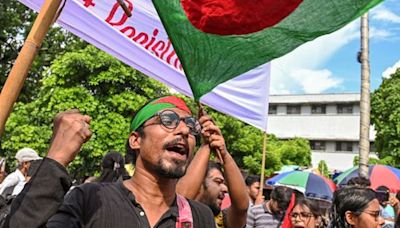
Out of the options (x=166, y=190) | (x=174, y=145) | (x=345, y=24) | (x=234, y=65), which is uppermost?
(x=345, y=24)

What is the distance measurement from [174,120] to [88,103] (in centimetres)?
1446

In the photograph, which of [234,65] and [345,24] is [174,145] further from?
[345,24]

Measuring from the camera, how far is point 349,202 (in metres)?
3.73

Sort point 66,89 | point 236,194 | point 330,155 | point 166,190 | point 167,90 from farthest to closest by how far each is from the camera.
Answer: point 330,155
point 167,90
point 66,89
point 236,194
point 166,190

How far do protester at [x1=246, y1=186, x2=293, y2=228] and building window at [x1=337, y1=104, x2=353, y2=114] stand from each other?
44217mm

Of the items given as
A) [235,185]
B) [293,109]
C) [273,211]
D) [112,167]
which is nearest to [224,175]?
[235,185]

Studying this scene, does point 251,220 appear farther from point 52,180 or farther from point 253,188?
Answer: point 52,180

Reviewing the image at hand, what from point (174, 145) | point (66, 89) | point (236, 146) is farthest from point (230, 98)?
point (236, 146)

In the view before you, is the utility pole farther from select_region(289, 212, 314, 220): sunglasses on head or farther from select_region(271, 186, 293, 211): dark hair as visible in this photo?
select_region(289, 212, 314, 220): sunglasses on head

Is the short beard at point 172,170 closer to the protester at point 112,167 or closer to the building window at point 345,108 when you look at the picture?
the protester at point 112,167

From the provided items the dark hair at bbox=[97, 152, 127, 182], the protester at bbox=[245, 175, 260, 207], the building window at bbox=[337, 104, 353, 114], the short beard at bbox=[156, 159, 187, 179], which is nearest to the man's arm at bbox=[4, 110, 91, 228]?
the short beard at bbox=[156, 159, 187, 179]

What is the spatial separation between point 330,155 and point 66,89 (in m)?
35.0

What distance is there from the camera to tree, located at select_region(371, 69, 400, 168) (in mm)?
26922

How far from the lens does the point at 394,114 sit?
26.9m
